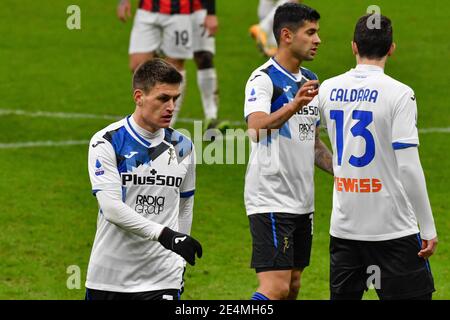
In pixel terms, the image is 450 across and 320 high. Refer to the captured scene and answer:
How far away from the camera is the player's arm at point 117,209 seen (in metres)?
6.70

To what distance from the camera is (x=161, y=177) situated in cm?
719

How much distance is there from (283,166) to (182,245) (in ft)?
6.89

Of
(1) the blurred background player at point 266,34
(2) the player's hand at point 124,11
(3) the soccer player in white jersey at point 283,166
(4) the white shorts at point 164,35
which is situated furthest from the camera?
(1) the blurred background player at point 266,34

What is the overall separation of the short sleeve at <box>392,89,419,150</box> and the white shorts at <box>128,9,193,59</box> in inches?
311

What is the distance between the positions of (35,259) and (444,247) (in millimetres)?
4001

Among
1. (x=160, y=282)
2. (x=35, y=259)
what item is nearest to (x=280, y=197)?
(x=160, y=282)

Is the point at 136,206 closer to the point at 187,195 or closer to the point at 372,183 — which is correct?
the point at 187,195

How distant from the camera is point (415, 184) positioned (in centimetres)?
736

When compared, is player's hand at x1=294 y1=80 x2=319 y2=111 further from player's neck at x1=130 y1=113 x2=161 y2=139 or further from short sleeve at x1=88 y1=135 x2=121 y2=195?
short sleeve at x1=88 y1=135 x2=121 y2=195

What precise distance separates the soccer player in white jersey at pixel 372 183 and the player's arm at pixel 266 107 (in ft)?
0.62

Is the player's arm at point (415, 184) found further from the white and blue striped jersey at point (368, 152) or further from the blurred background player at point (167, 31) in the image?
the blurred background player at point (167, 31)

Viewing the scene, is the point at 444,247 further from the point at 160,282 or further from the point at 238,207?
the point at 160,282

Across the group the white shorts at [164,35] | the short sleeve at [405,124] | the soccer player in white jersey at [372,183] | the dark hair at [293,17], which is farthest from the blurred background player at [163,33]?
the short sleeve at [405,124]

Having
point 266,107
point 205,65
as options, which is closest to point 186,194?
point 266,107
